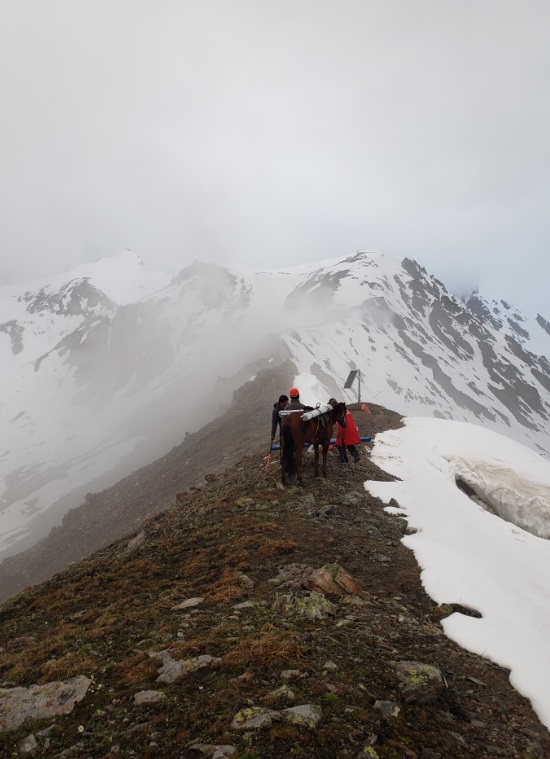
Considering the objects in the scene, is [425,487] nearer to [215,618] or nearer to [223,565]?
[223,565]

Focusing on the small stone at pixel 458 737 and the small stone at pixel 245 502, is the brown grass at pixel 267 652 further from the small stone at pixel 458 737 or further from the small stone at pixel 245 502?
the small stone at pixel 245 502

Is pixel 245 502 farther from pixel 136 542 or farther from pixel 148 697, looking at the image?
pixel 148 697

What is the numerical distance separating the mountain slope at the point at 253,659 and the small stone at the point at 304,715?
18mm

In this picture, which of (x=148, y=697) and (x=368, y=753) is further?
(x=148, y=697)

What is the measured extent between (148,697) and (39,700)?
3.83ft

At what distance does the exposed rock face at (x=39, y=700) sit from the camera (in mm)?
4070

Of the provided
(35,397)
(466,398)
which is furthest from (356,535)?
(35,397)

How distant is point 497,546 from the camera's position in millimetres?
9781

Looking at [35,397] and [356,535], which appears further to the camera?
[35,397]

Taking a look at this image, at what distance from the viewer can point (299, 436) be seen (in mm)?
12273

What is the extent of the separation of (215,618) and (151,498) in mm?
30241

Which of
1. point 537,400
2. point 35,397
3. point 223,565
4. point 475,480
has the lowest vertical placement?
point 537,400

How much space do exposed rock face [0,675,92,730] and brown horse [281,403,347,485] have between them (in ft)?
27.2

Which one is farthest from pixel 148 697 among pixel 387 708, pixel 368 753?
pixel 387 708
